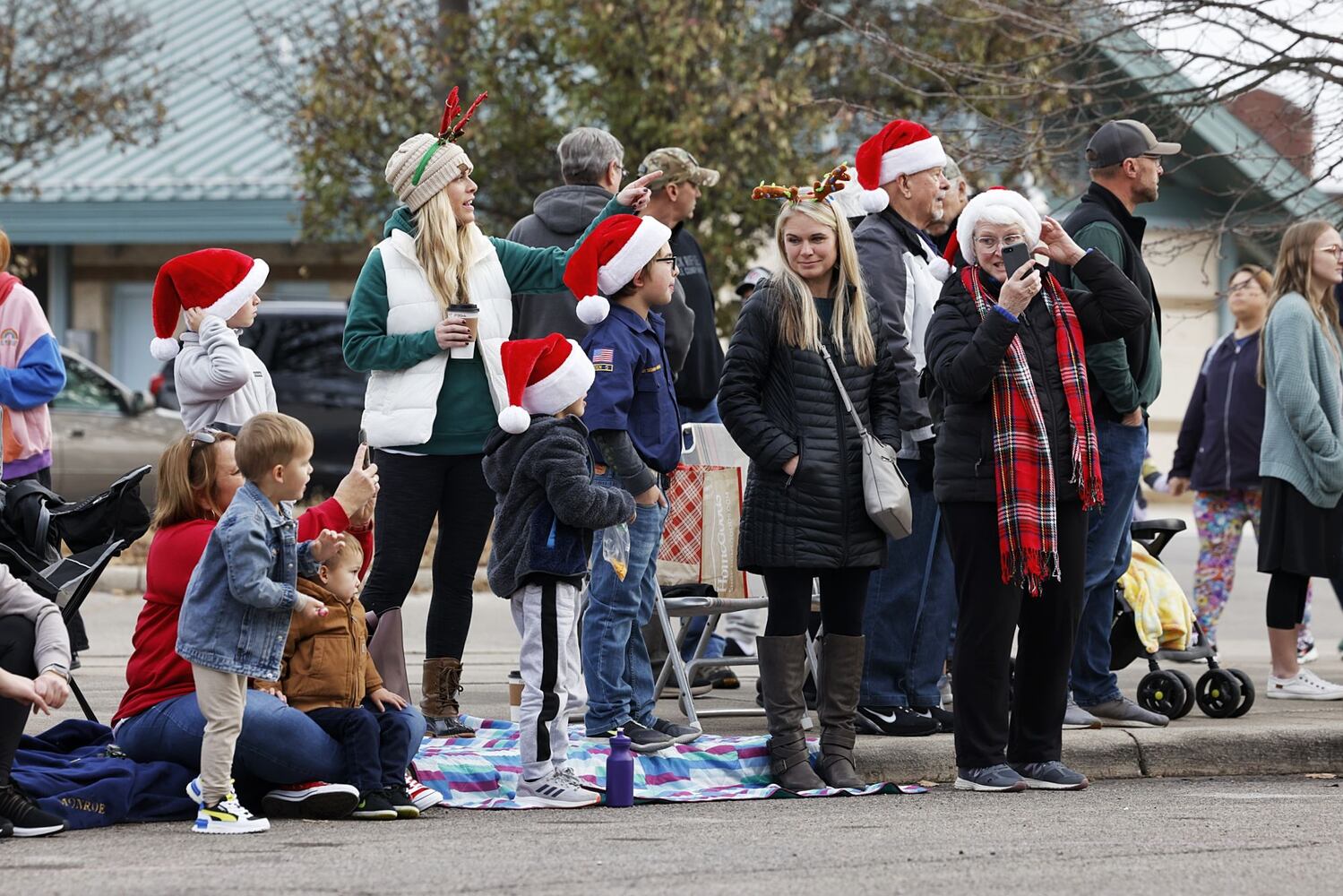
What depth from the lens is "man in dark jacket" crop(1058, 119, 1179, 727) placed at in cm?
701

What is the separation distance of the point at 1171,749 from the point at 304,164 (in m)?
11.3

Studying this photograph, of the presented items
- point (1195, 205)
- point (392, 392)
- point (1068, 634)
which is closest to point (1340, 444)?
point (1068, 634)

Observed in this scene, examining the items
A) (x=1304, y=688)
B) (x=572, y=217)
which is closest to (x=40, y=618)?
(x=572, y=217)

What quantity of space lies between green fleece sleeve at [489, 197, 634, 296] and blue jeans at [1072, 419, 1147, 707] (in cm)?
202

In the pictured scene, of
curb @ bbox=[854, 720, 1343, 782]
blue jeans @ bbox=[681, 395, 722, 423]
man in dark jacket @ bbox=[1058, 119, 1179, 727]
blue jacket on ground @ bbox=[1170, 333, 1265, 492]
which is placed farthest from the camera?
blue jacket on ground @ bbox=[1170, 333, 1265, 492]

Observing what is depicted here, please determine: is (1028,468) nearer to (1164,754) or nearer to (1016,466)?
(1016,466)

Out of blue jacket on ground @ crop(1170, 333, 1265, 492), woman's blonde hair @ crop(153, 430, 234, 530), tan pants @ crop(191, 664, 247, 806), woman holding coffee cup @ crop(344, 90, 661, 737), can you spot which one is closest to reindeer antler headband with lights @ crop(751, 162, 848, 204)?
woman holding coffee cup @ crop(344, 90, 661, 737)

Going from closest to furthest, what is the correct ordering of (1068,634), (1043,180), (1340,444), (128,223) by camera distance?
(1068,634) → (1340,444) → (1043,180) → (128,223)

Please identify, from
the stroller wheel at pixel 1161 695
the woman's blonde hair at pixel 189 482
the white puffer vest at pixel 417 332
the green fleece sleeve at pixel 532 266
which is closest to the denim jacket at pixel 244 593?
the woman's blonde hair at pixel 189 482

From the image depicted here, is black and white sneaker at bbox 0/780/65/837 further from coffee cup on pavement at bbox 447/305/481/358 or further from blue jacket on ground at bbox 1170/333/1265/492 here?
blue jacket on ground at bbox 1170/333/1265/492

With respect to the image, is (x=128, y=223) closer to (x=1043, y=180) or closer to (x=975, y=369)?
(x=1043, y=180)

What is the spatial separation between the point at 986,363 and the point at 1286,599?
315cm

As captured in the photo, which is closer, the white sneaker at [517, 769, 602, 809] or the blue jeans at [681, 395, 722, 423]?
the white sneaker at [517, 769, 602, 809]

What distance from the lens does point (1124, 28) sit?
9945 millimetres
